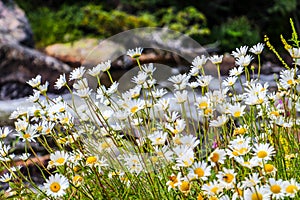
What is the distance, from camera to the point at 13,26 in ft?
16.8

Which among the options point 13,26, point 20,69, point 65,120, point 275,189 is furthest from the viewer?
point 13,26

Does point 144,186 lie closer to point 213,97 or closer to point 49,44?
point 213,97

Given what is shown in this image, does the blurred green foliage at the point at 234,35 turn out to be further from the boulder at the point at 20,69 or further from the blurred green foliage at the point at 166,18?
the boulder at the point at 20,69

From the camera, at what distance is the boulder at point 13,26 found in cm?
486

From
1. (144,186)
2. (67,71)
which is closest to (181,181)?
(144,186)

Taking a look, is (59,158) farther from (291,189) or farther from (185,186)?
(291,189)

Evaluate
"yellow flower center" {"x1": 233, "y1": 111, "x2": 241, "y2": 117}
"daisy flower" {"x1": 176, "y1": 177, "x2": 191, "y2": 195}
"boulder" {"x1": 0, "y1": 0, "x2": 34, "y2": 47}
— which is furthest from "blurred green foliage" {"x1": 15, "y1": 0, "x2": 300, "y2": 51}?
"daisy flower" {"x1": 176, "y1": 177, "x2": 191, "y2": 195}

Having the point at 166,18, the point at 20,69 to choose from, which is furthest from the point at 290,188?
the point at 166,18

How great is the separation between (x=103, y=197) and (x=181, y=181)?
42 cm

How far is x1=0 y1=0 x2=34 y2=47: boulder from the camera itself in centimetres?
486

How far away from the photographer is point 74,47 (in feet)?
17.9

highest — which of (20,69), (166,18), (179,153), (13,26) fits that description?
(166,18)

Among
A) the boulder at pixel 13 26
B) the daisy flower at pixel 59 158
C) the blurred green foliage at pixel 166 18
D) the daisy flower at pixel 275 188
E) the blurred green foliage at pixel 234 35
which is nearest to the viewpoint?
the daisy flower at pixel 275 188

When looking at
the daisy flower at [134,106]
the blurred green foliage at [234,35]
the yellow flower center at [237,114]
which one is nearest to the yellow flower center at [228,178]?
the yellow flower center at [237,114]
